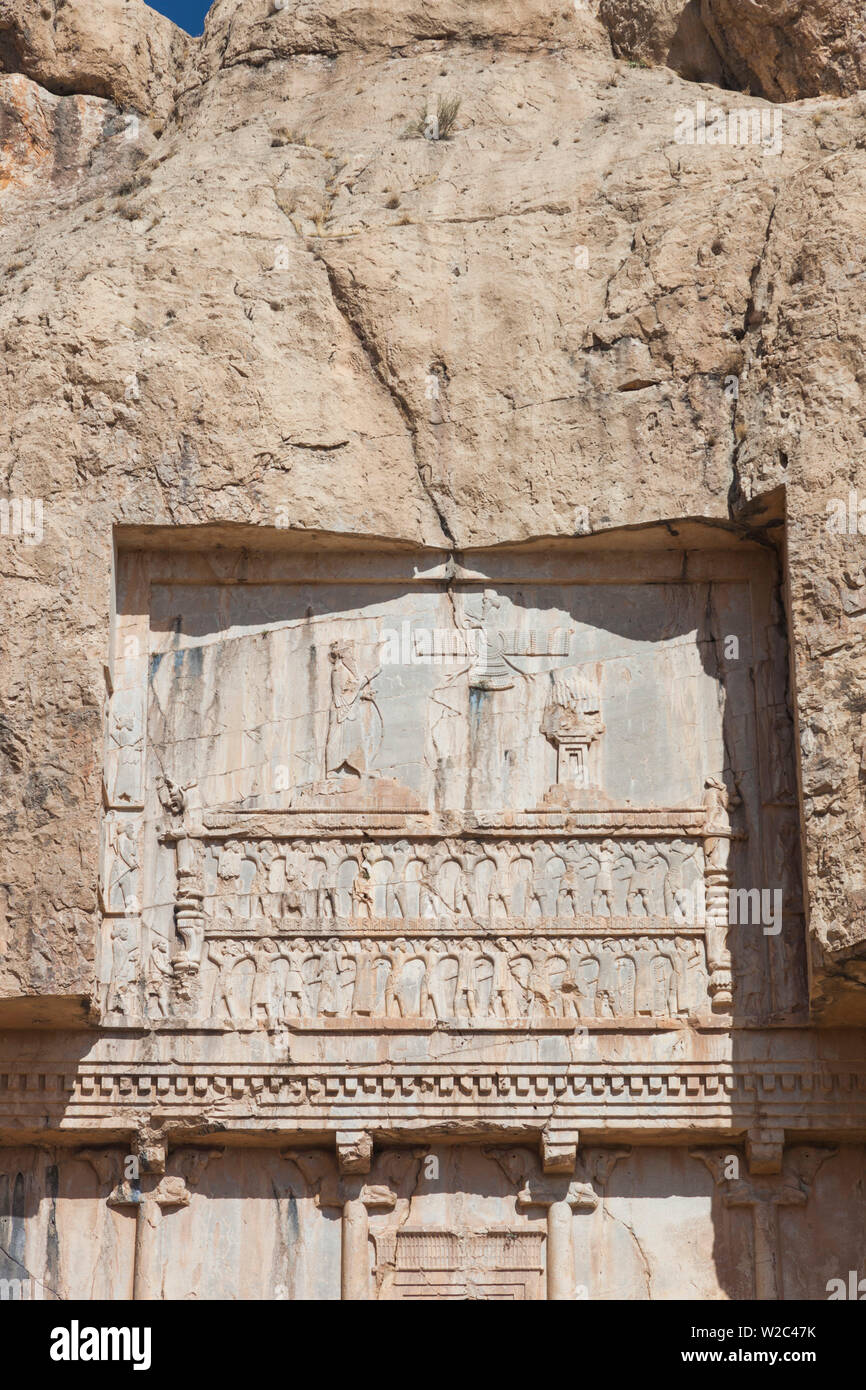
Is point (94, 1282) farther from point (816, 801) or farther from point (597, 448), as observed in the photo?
point (597, 448)

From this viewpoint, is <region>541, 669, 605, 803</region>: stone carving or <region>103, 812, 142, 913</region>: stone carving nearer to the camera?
<region>103, 812, 142, 913</region>: stone carving

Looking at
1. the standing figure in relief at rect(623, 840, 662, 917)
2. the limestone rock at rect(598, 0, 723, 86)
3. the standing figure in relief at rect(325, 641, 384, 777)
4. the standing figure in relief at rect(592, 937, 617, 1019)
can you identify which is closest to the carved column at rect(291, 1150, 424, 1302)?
the standing figure in relief at rect(592, 937, 617, 1019)

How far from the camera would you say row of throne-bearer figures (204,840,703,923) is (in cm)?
1331

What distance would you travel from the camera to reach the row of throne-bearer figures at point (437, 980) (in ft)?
43.0

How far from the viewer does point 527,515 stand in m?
13.6

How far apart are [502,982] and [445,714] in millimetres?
1836

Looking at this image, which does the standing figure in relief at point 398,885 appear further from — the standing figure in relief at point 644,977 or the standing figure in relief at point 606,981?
the standing figure in relief at point 644,977

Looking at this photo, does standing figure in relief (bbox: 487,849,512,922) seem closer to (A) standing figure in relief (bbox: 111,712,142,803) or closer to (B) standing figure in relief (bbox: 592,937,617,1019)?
(B) standing figure in relief (bbox: 592,937,617,1019)

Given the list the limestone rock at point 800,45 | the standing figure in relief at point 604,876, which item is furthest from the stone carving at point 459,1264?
the limestone rock at point 800,45

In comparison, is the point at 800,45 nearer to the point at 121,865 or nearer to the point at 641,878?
the point at 641,878

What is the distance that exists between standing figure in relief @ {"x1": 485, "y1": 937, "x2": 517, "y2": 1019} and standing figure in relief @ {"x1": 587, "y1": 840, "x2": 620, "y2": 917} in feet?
2.06

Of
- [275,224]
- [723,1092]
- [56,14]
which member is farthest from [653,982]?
[56,14]

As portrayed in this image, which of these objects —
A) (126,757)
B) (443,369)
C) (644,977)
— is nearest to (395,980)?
(644,977)

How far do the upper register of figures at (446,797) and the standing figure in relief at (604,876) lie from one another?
2cm
